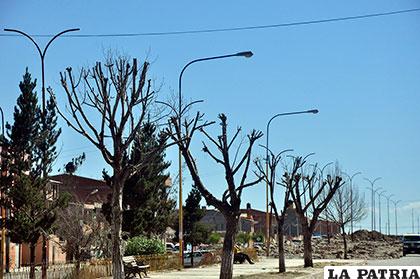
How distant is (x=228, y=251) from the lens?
23.8m

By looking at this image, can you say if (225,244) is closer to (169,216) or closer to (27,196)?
(27,196)

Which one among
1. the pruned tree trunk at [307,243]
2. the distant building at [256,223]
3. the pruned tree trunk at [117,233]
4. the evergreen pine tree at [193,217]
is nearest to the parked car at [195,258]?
the evergreen pine tree at [193,217]

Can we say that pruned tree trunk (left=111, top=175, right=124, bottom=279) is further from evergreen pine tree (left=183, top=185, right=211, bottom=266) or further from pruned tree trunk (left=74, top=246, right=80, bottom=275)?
evergreen pine tree (left=183, top=185, right=211, bottom=266)

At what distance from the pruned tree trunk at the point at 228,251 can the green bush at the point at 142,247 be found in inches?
542

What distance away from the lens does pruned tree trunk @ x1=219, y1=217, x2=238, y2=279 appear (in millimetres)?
23672

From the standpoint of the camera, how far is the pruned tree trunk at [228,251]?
2367 cm

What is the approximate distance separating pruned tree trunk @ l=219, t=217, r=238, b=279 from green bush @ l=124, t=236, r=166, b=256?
1377 cm

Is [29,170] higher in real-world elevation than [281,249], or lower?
higher

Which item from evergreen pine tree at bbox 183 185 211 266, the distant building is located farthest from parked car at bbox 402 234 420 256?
the distant building

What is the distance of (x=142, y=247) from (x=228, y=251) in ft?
47.5

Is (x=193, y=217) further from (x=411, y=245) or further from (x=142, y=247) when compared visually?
(x=411, y=245)

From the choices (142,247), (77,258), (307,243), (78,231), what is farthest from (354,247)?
(77,258)

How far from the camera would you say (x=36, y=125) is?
3177cm

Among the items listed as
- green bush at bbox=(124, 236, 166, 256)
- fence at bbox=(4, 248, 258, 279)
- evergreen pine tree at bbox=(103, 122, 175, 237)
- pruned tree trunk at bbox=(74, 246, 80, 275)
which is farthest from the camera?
evergreen pine tree at bbox=(103, 122, 175, 237)
